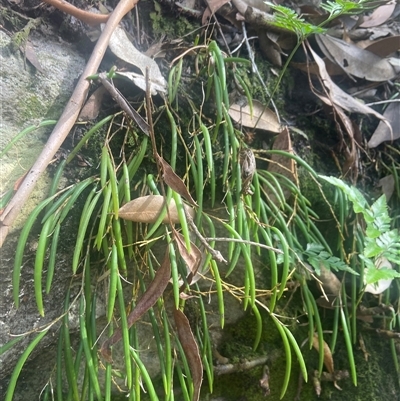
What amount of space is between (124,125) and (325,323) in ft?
2.42

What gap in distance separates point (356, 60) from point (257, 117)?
0.40m

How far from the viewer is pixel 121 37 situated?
94cm

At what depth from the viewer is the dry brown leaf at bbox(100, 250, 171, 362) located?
2.35ft

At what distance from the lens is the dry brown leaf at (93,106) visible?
0.87m

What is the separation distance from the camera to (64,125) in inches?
32.5

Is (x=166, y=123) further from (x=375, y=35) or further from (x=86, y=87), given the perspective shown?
(x=375, y=35)

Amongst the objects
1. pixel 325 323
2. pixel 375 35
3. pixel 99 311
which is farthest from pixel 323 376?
pixel 375 35


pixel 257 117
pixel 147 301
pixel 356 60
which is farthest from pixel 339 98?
pixel 147 301

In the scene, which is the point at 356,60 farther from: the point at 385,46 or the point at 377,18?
the point at 377,18

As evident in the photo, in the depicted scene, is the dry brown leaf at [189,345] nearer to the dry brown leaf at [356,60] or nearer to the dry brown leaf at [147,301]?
the dry brown leaf at [147,301]

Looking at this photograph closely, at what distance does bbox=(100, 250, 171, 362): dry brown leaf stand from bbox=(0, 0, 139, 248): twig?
258 mm

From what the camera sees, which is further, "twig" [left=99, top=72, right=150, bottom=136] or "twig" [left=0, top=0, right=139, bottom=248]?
"twig" [left=99, top=72, right=150, bottom=136]

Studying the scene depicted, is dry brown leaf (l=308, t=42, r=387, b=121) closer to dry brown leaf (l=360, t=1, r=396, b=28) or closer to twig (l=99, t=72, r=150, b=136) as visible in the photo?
dry brown leaf (l=360, t=1, r=396, b=28)

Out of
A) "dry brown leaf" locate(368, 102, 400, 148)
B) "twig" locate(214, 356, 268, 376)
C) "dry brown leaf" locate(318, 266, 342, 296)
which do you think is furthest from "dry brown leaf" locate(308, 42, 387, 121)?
"twig" locate(214, 356, 268, 376)
